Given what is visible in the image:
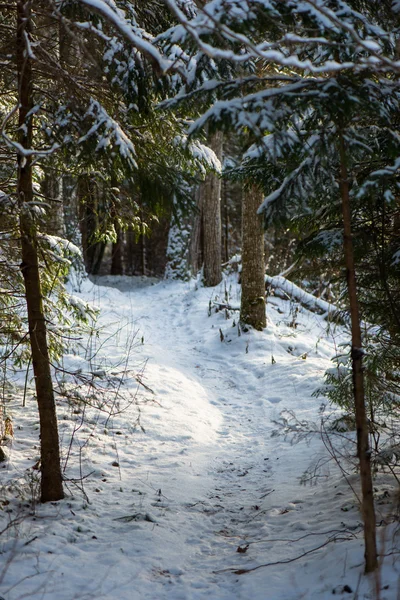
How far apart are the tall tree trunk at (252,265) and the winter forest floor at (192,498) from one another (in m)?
1.35

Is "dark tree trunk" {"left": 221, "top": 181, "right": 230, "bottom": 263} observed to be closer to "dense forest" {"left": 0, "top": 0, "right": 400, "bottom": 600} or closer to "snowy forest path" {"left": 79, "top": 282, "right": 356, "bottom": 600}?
"snowy forest path" {"left": 79, "top": 282, "right": 356, "bottom": 600}

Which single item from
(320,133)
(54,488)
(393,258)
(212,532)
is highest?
(320,133)

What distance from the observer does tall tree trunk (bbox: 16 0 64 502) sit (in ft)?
14.2

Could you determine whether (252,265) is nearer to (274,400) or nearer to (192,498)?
(274,400)

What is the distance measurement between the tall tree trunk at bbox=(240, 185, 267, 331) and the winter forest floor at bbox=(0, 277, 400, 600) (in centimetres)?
135

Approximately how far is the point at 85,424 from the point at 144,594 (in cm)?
319

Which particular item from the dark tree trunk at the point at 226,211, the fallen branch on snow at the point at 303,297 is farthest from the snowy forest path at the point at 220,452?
the dark tree trunk at the point at 226,211

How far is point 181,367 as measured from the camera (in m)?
9.62

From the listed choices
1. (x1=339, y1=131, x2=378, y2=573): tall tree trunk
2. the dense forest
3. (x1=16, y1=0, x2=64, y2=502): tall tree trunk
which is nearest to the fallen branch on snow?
the dense forest

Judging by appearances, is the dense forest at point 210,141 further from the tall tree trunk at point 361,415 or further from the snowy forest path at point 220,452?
the snowy forest path at point 220,452

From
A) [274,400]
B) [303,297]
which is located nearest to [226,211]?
[303,297]

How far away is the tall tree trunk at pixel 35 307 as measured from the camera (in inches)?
170

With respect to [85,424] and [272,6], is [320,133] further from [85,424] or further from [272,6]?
[85,424]

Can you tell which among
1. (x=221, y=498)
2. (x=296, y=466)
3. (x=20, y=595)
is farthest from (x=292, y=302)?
(x=20, y=595)
